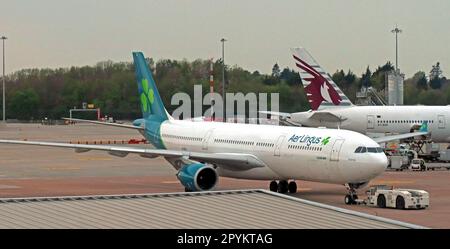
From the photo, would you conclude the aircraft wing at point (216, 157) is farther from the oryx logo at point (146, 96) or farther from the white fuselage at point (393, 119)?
the white fuselage at point (393, 119)

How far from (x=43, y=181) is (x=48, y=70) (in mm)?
102112

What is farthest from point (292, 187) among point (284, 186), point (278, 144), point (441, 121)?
point (441, 121)

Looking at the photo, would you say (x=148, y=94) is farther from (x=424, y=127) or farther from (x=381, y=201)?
(x=424, y=127)

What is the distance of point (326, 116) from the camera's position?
69.6 meters

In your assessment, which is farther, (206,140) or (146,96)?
(146,96)

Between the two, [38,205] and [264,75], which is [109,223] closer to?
[38,205]

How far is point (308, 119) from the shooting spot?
70312 millimetres

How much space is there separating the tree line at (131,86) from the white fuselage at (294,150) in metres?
64.4

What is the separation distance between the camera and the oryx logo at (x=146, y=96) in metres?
46.3

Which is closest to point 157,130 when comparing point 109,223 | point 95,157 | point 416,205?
point 416,205

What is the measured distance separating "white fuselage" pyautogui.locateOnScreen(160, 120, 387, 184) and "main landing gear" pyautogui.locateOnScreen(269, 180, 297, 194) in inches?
38.5

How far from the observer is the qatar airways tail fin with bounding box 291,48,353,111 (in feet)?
232

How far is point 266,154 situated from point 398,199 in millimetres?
6324

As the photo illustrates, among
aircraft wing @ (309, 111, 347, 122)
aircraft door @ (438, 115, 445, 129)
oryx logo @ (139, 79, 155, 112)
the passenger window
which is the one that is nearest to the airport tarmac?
the passenger window
